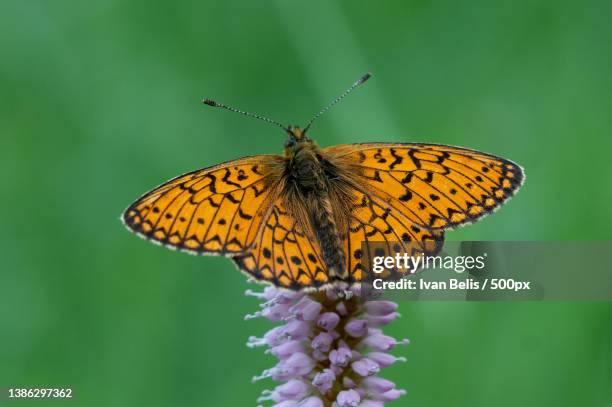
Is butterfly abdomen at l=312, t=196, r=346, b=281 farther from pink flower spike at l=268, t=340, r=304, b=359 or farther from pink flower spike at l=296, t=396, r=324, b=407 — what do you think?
pink flower spike at l=296, t=396, r=324, b=407

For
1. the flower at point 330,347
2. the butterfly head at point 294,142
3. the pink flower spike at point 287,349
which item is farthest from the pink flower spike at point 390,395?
the butterfly head at point 294,142

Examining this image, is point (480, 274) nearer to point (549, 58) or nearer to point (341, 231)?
point (341, 231)

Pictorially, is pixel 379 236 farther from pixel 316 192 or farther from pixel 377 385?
pixel 377 385

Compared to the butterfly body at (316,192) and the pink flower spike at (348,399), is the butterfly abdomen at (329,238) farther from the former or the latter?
the pink flower spike at (348,399)

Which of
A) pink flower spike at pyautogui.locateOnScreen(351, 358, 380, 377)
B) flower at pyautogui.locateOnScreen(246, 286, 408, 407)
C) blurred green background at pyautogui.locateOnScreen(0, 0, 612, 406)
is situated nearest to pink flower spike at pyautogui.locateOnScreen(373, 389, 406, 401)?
flower at pyautogui.locateOnScreen(246, 286, 408, 407)

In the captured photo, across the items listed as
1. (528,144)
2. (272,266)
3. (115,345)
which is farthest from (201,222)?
(528,144)

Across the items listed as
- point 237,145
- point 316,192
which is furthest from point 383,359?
point 237,145
